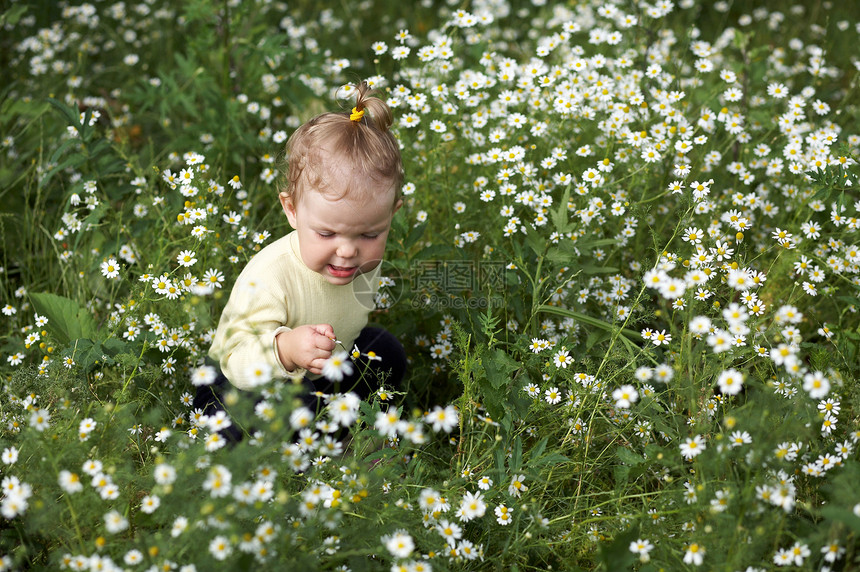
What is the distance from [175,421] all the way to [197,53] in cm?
223

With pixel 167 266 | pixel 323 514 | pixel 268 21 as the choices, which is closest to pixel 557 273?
pixel 323 514

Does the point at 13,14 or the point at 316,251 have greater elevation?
the point at 13,14

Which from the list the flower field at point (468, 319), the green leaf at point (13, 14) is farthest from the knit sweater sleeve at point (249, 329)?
the green leaf at point (13, 14)

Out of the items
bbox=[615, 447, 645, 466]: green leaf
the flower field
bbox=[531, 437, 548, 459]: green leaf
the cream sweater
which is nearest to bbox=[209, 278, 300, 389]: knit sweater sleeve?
the cream sweater

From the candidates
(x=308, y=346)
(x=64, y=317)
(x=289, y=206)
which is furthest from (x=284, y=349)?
(x=64, y=317)

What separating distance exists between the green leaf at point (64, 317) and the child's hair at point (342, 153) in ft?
3.16

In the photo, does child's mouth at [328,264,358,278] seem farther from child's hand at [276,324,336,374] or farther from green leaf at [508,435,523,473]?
green leaf at [508,435,523,473]

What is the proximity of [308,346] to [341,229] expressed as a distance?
1.25ft

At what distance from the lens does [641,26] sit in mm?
3635

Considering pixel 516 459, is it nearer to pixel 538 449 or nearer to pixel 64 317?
pixel 538 449

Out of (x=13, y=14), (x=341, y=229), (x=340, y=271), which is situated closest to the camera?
(x=341, y=229)

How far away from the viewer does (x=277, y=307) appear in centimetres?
238

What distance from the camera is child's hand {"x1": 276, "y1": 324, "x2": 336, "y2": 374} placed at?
2207 millimetres

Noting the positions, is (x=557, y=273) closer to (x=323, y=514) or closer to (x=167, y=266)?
(x=323, y=514)
